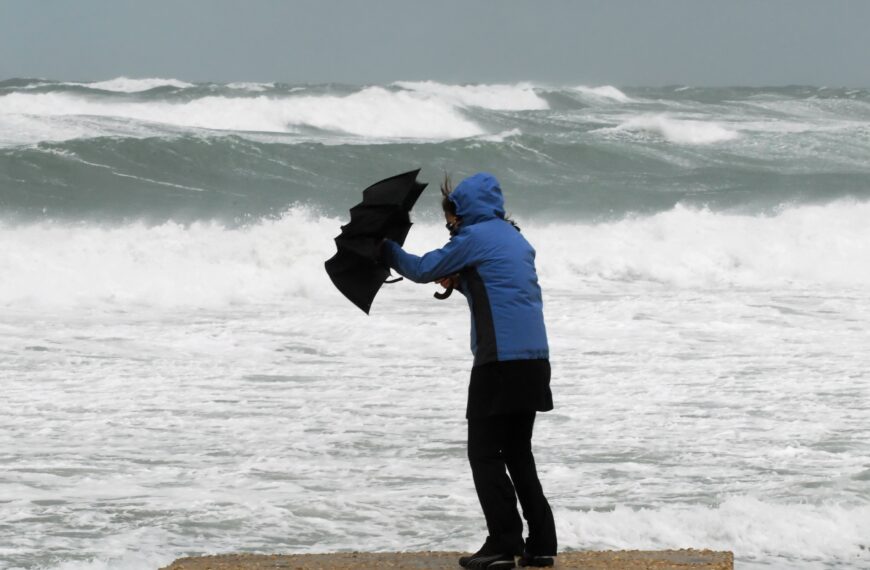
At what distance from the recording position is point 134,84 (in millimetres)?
45625

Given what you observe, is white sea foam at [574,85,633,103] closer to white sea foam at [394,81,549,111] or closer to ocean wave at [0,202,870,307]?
white sea foam at [394,81,549,111]

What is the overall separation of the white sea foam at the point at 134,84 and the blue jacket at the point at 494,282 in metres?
39.4

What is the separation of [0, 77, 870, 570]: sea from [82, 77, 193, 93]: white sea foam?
1524cm

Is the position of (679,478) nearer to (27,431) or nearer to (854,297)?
(27,431)

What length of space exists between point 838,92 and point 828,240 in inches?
1594

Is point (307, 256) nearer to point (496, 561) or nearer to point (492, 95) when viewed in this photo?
point (496, 561)

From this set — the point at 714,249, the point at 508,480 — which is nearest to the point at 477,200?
the point at 508,480

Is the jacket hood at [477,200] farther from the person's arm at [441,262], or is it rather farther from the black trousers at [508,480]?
the black trousers at [508,480]

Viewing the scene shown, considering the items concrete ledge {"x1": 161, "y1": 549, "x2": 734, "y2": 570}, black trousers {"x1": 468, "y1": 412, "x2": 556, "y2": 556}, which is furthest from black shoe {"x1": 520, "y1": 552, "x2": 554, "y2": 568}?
concrete ledge {"x1": 161, "y1": 549, "x2": 734, "y2": 570}

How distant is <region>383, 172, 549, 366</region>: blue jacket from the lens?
4.27 meters

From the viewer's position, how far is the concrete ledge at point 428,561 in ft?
15.7

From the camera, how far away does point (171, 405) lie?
8656 millimetres

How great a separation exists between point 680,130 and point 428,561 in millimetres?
31776

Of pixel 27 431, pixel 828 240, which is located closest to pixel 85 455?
pixel 27 431
